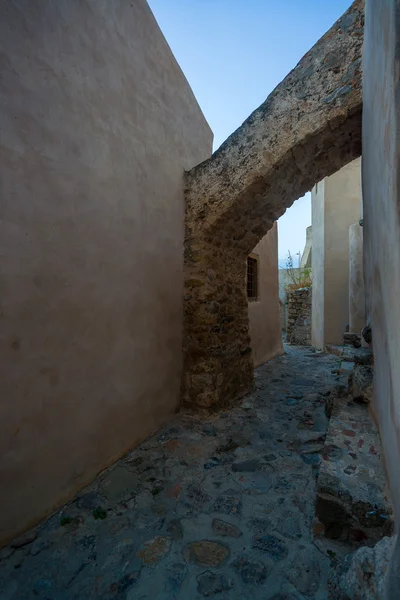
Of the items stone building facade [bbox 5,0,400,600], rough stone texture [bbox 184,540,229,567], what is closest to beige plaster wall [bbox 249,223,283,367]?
stone building facade [bbox 5,0,400,600]

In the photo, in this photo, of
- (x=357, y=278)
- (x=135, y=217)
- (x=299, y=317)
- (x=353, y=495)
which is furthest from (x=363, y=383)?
(x=299, y=317)

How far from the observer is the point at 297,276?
14078 mm

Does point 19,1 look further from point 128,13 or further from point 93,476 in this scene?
point 93,476

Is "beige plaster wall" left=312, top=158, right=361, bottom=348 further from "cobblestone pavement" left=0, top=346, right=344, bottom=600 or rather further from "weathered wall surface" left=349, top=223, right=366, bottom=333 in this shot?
"cobblestone pavement" left=0, top=346, right=344, bottom=600

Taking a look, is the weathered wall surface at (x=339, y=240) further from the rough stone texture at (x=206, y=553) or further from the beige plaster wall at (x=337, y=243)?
the rough stone texture at (x=206, y=553)

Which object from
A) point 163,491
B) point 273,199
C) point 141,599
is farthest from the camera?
point 273,199

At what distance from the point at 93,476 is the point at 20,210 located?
6.26 feet

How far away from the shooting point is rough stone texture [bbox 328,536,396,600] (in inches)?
34.7

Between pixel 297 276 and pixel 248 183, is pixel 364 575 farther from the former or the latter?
pixel 297 276

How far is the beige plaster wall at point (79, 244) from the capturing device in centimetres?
164

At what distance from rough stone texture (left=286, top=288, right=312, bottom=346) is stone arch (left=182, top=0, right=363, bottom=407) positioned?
6.77m

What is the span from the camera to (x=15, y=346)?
1629 mm

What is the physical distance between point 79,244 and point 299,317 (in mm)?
9722

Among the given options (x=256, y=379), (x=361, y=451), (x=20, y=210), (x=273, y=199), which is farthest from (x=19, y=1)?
(x=256, y=379)
